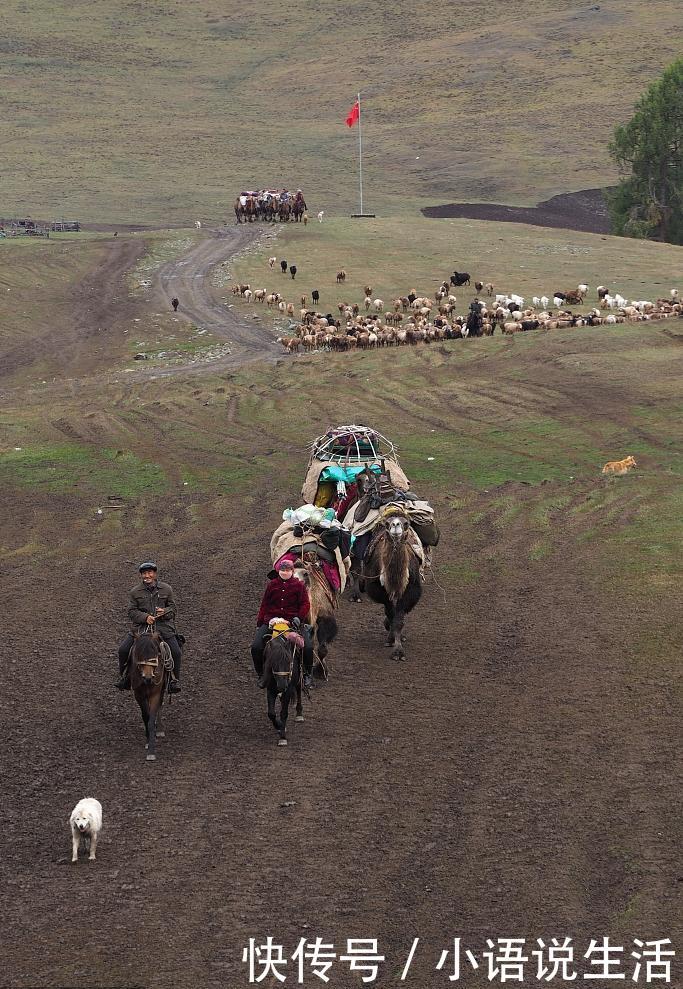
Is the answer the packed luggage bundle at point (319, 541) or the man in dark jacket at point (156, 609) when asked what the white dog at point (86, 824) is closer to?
the man in dark jacket at point (156, 609)

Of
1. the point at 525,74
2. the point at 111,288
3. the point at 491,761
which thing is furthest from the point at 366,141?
the point at 491,761

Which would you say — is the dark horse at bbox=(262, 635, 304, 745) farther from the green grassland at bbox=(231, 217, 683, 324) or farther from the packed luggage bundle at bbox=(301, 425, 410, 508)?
the green grassland at bbox=(231, 217, 683, 324)

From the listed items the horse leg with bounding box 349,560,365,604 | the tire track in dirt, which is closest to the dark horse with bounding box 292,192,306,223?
the tire track in dirt

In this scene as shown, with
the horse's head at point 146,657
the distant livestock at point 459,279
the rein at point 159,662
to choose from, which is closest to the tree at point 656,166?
the distant livestock at point 459,279

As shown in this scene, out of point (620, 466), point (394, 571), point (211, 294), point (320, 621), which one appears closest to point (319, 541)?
point (394, 571)

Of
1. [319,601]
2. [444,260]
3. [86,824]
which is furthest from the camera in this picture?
[444,260]

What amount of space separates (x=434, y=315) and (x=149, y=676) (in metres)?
35.7

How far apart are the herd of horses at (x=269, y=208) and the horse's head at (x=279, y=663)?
2342 inches

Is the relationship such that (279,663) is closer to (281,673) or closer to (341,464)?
(281,673)

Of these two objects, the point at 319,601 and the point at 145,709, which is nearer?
the point at 145,709

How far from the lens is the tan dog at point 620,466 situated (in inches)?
1134

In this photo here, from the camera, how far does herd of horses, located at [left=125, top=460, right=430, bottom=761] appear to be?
15.2 metres

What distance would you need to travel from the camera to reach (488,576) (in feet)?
72.7

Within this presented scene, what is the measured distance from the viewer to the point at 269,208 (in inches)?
2913
